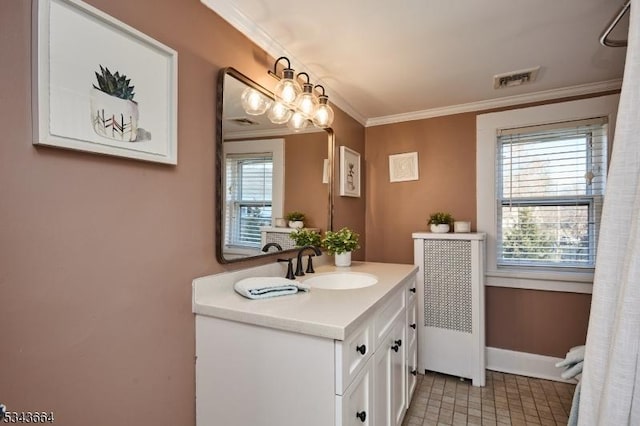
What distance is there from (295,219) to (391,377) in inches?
38.0

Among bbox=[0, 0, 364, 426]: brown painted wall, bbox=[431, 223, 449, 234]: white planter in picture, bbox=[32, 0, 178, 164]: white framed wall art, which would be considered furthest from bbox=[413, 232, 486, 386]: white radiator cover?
bbox=[32, 0, 178, 164]: white framed wall art

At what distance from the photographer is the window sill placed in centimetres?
228

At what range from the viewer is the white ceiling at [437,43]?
55.6 inches

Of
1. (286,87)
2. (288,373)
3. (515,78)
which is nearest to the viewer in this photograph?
(288,373)

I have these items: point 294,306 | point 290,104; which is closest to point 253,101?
point 290,104

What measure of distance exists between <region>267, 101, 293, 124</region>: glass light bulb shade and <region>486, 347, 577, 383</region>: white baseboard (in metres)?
2.37

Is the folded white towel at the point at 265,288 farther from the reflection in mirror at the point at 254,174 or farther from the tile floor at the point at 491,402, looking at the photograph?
the tile floor at the point at 491,402

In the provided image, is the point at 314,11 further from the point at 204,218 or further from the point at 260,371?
the point at 260,371

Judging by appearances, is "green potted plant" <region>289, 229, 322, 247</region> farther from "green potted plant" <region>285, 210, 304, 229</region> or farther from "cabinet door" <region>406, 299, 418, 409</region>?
"cabinet door" <region>406, 299, 418, 409</region>

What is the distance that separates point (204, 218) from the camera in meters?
1.32

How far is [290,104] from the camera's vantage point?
177 centimetres

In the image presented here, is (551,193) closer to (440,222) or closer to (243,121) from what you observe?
(440,222)

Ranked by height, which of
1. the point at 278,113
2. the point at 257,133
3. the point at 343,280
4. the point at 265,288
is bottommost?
the point at 343,280

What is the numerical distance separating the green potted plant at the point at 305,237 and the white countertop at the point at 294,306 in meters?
0.34
